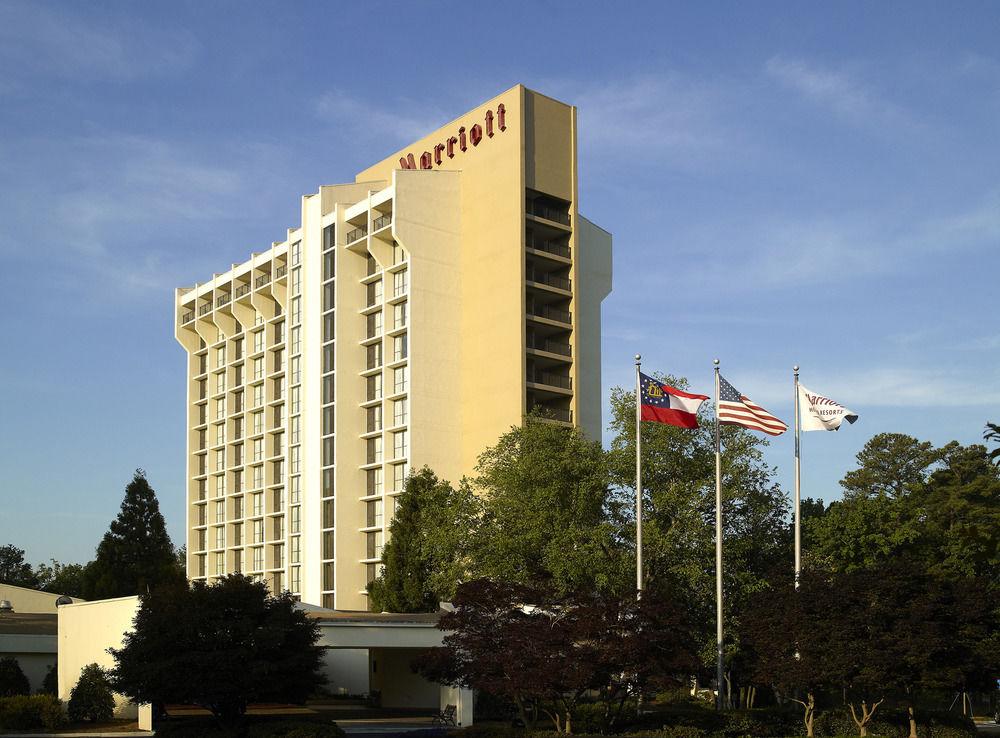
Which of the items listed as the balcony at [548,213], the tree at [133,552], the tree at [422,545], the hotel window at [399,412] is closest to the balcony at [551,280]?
the balcony at [548,213]

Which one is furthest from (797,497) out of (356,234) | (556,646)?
(356,234)

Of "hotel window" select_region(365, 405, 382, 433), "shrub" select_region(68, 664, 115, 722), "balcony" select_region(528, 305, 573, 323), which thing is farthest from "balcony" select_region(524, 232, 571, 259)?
"shrub" select_region(68, 664, 115, 722)

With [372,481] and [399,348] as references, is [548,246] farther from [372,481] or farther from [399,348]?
[372,481]

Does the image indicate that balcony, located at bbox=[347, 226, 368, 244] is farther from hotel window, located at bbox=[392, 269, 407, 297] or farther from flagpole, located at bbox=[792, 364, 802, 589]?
flagpole, located at bbox=[792, 364, 802, 589]

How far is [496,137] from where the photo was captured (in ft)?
269

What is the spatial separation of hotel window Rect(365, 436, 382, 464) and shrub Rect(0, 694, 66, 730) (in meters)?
38.1

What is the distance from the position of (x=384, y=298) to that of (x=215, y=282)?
29.0 meters

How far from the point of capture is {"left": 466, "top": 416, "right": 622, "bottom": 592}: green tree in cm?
5456

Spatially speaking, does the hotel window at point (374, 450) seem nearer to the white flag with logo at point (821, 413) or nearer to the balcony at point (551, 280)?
the balcony at point (551, 280)

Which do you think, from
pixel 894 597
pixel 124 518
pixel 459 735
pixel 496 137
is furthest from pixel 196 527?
pixel 894 597

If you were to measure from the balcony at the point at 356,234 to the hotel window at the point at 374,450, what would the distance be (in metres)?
14.7

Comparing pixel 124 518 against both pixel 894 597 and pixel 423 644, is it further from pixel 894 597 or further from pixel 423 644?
pixel 894 597

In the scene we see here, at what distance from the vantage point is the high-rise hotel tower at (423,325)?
80.8 meters

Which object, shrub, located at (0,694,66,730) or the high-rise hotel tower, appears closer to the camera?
shrub, located at (0,694,66,730)
